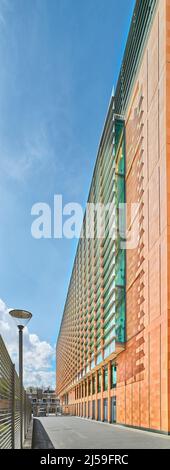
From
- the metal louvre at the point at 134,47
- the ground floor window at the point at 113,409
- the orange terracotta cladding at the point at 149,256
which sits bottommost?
the ground floor window at the point at 113,409

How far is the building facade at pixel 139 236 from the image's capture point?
75.9ft

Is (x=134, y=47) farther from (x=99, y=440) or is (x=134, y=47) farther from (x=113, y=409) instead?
(x=113, y=409)

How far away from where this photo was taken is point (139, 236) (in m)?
28.8

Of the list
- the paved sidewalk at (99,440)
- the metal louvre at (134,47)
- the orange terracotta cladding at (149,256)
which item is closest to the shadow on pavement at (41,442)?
the paved sidewalk at (99,440)

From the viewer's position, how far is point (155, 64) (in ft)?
84.2

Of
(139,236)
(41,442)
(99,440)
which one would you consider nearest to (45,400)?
(139,236)

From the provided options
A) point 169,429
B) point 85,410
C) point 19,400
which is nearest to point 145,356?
point 169,429

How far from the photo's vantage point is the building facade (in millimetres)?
23141

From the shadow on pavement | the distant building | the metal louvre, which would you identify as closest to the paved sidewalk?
the shadow on pavement

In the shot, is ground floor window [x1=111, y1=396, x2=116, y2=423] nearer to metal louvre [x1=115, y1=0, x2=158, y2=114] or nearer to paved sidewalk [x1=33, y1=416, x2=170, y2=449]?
paved sidewalk [x1=33, y1=416, x2=170, y2=449]

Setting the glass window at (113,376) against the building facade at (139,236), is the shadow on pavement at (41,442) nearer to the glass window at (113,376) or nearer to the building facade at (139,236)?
the building facade at (139,236)

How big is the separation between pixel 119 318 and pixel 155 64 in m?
19.2

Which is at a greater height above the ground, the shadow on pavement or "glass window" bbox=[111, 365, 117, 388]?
the shadow on pavement

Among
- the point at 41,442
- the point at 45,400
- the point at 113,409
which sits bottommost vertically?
the point at 45,400
